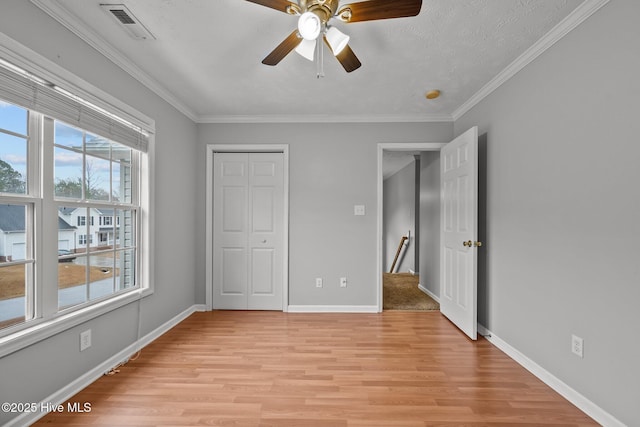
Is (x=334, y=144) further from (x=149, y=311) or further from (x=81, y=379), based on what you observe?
(x=81, y=379)

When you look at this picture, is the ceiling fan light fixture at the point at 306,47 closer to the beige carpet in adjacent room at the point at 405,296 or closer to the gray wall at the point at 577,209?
the gray wall at the point at 577,209

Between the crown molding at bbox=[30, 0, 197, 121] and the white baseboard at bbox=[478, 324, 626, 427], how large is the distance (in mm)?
4052

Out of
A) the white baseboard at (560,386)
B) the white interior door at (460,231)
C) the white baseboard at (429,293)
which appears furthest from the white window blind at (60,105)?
the white baseboard at (429,293)

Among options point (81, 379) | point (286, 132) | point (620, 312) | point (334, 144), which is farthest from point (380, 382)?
point (286, 132)

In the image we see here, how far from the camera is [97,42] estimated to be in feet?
6.78

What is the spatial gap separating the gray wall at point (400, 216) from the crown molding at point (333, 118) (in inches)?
100.0

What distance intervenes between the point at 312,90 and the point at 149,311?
271cm

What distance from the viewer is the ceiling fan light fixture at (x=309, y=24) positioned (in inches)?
59.8

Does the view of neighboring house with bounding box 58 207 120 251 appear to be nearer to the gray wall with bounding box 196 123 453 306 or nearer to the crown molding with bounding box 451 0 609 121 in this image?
the gray wall with bounding box 196 123 453 306

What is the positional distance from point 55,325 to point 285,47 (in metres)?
2.25

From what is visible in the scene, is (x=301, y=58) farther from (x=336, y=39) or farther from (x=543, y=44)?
(x=543, y=44)

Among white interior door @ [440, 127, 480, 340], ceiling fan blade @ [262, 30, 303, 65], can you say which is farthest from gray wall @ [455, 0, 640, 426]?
ceiling fan blade @ [262, 30, 303, 65]

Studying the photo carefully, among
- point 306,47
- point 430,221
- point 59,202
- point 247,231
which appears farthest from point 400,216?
point 59,202

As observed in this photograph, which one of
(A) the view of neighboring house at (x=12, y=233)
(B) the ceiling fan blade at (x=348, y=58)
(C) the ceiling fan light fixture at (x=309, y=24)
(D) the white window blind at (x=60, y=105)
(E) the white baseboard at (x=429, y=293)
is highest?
(B) the ceiling fan blade at (x=348, y=58)
